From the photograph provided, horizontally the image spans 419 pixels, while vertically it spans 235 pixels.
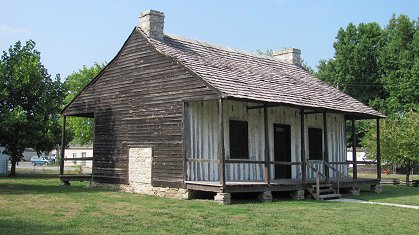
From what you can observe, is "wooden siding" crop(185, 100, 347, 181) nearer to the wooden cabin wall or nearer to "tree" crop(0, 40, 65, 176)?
the wooden cabin wall

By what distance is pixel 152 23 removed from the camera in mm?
20859

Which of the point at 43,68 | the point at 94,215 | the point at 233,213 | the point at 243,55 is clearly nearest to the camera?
the point at 94,215

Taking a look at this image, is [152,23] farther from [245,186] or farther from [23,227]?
[23,227]

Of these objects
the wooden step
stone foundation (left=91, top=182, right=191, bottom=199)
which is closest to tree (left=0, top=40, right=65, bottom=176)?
stone foundation (left=91, top=182, right=191, bottom=199)

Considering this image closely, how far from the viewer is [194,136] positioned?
18.5 metres

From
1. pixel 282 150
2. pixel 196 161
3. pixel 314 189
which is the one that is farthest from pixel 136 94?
pixel 314 189

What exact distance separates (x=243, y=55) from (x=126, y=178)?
763cm

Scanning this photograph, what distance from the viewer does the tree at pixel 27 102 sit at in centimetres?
3014

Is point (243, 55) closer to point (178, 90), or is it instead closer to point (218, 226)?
A: point (178, 90)

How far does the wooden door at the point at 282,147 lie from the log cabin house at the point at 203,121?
0.13 ft

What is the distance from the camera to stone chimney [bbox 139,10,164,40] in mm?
20797

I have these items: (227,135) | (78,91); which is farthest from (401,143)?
(78,91)

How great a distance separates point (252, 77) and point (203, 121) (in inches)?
115

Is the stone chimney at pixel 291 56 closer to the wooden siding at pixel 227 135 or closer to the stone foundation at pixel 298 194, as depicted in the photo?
the wooden siding at pixel 227 135
